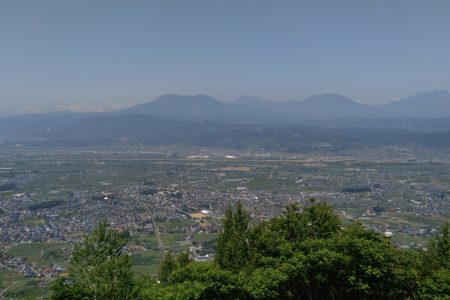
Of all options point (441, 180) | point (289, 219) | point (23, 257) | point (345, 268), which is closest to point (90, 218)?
point (23, 257)

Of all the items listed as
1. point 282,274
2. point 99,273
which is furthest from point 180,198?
point 282,274

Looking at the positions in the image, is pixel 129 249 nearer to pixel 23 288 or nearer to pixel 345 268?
pixel 23 288

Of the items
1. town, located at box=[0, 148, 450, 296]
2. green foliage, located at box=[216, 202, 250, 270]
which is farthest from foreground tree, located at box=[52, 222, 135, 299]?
town, located at box=[0, 148, 450, 296]

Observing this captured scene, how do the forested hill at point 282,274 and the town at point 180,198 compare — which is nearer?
the forested hill at point 282,274

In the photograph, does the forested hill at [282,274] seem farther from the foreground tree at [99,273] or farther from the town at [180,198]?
the town at [180,198]

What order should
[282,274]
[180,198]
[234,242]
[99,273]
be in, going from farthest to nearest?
[180,198] < [234,242] < [99,273] < [282,274]

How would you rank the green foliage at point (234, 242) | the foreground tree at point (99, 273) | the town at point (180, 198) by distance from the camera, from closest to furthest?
1. the foreground tree at point (99, 273)
2. the green foliage at point (234, 242)
3. the town at point (180, 198)

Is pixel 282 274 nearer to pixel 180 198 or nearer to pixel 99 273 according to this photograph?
pixel 99 273

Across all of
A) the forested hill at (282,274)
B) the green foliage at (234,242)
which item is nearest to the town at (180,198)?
the forested hill at (282,274)
